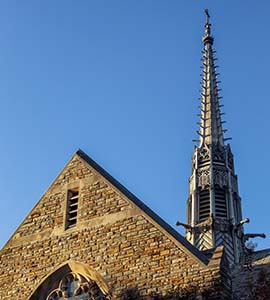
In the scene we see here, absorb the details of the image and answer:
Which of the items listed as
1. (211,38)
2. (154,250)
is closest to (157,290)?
(154,250)

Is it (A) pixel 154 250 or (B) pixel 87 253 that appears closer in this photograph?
(A) pixel 154 250

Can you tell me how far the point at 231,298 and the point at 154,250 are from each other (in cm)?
184

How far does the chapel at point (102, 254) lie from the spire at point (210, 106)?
979 inches

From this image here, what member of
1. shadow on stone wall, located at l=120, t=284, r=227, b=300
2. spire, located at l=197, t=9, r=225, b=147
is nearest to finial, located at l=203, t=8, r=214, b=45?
spire, located at l=197, t=9, r=225, b=147

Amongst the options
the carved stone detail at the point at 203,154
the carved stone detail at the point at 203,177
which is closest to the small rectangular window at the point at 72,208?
the carved stone detail at the point at 203,177

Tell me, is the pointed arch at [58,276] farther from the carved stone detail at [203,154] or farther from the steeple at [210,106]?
the steeple at [210,106]

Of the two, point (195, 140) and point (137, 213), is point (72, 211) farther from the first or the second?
point (195, 140)

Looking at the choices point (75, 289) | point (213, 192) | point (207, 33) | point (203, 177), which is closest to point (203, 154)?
point (203, 177)

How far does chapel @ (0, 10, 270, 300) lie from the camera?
41.9ft

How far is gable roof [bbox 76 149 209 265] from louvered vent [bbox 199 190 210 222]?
71.3ft

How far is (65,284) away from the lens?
14352mm

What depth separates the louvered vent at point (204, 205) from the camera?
3722 cm

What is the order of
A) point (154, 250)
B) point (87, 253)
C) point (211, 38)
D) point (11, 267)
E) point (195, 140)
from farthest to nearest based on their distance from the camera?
point (211, 38) → point (195, 140) → point (11, 267) → point (87, 253) → point (154, 250)

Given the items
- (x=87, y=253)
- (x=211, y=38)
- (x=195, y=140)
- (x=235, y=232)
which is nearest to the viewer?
(x=87, y=253)
